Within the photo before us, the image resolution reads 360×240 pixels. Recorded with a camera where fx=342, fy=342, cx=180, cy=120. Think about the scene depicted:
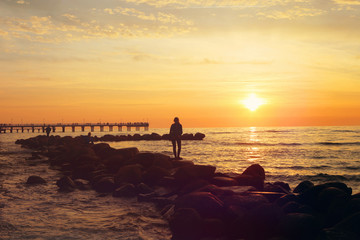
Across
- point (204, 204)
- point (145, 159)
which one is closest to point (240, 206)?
point (204, 204)

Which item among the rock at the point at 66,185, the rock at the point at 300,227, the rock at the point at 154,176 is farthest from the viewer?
the rock at the point at 154,176

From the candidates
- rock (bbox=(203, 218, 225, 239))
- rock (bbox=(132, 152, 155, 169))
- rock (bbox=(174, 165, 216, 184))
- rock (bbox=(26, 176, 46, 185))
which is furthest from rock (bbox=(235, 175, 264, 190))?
rock (bbox=(26, 176, 46, 185))

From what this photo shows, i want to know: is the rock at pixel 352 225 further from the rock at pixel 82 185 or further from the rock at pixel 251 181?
the rock at pixel 82 185

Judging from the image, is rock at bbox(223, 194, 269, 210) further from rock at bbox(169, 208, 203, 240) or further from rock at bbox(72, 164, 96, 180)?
rock at bbox(72, 164, 96, 180)

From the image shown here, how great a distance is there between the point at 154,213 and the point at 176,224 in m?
1.99

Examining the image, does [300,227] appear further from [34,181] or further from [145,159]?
[34,181]

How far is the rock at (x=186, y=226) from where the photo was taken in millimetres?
6723

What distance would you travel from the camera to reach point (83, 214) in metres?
8.48

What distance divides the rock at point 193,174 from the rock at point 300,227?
474cm

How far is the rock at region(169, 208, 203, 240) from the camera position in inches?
265

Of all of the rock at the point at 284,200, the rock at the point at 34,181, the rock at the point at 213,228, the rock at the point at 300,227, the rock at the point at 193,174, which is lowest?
the rock at the point at 34,181

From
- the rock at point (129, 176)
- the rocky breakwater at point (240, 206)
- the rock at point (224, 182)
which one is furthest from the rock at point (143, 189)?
the rock at point (224, 182)

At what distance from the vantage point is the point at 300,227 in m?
6.10

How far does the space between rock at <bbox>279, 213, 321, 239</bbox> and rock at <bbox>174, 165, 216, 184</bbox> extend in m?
4.74
